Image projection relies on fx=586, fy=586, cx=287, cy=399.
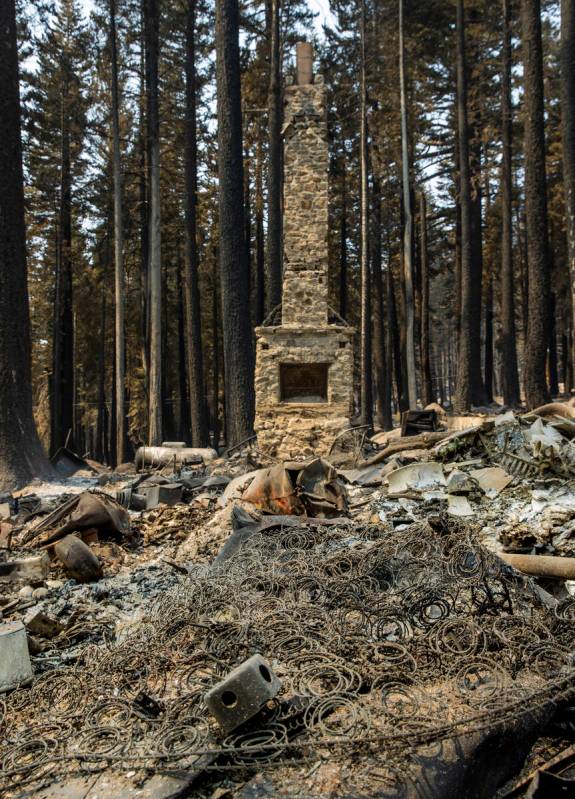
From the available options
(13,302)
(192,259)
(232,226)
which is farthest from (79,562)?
(192,259)

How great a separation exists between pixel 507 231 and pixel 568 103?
14.8 ft

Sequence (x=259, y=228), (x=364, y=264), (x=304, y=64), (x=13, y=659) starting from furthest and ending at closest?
(x=259, y=228) < (x=364, y=264) < (x=304, y=64) < (x=13, y=659)

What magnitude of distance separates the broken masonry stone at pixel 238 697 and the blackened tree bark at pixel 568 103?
11.8 metres

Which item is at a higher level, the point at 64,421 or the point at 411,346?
the point at 411,346

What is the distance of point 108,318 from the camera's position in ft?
92.2

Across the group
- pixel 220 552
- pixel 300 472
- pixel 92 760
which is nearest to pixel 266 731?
pixel 92 760

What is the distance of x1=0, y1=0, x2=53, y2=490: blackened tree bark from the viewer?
10309 millimetres

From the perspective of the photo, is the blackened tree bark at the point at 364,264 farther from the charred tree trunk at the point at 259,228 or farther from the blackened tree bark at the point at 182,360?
the blackened tree bark at the point at 182,360

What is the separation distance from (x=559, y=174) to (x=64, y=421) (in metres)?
18.0

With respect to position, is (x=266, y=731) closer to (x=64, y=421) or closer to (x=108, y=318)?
(x=64, y=421)

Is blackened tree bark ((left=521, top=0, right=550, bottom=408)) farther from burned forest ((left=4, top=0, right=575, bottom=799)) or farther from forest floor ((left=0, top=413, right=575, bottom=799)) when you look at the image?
forest floor ((left=0, top=413, right=575, bottom=799))

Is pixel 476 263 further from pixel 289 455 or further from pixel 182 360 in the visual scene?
pixel 182 360

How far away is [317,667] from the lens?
3340mm

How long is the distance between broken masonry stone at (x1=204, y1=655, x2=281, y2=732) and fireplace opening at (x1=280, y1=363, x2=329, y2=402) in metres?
10.4
